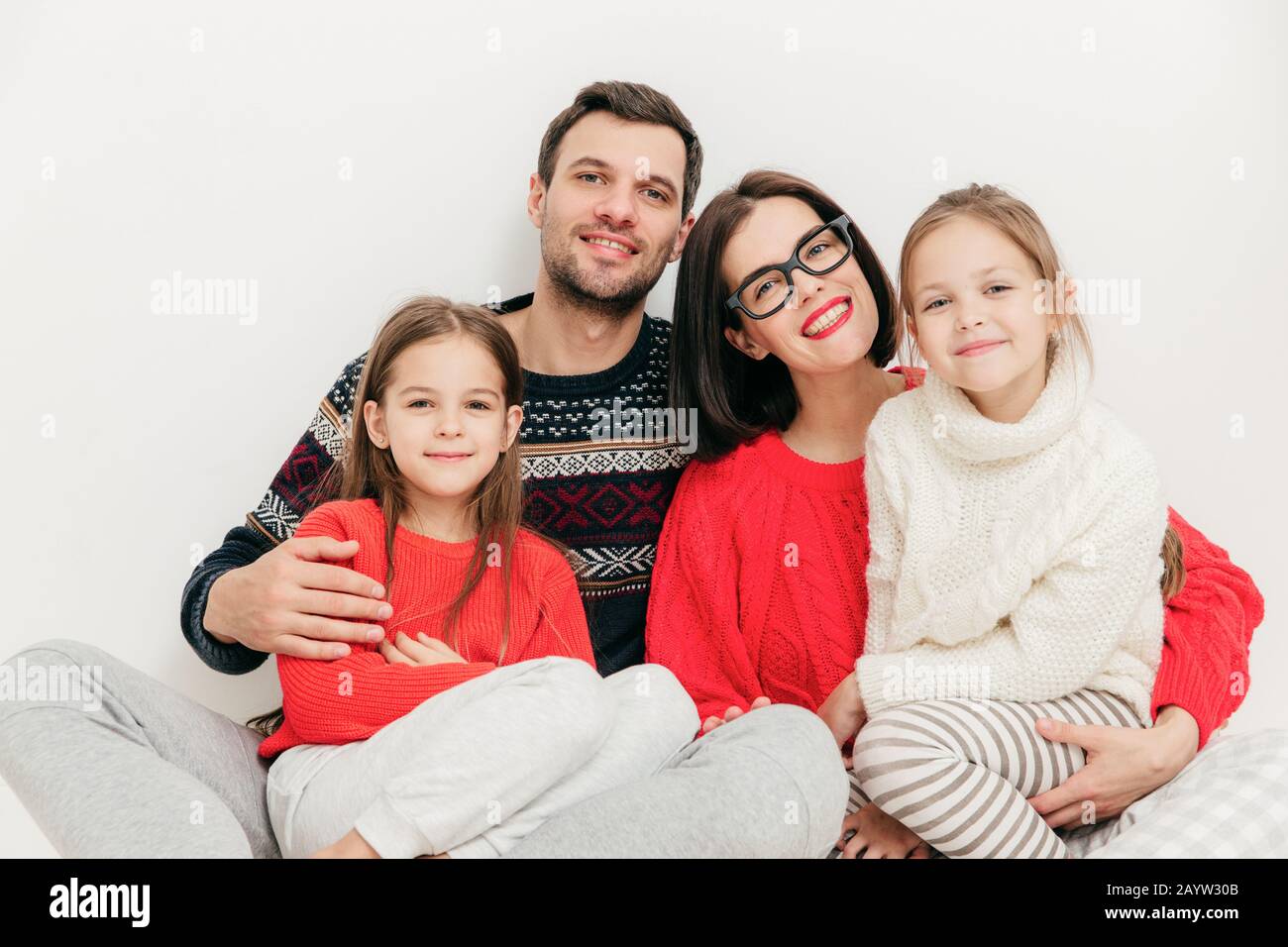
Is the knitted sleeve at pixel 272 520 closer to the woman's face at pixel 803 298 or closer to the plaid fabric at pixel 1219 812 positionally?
the woman's face at pixel 803 298

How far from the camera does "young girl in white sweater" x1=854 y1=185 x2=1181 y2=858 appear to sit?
1417mm

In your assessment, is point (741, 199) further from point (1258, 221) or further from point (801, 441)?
point (1258, 221)

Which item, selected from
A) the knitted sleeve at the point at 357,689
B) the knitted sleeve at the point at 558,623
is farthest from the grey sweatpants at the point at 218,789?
the knitted sleeve at the point at 558,623

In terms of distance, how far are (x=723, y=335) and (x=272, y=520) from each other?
2.62 ft

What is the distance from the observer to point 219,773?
1460mm

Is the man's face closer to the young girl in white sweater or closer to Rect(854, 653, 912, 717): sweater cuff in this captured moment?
the young girl in white sweater

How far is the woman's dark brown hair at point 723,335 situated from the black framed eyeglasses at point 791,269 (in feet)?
0.11

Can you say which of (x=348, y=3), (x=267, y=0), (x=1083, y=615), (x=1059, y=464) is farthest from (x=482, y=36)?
(x=1083, y=615)

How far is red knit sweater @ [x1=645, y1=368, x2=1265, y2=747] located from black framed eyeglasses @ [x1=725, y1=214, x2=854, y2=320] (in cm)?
24

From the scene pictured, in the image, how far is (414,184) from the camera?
6.82 ft

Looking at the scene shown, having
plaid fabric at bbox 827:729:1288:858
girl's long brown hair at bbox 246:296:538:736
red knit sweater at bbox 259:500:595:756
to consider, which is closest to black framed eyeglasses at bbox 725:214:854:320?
girl's long brown hair at bbox 246:296:538:736

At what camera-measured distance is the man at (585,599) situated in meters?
1.21

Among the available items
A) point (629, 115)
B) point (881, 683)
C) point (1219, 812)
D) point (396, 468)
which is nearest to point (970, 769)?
point (881, 683)

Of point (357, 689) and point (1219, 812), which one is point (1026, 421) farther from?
point (357, 689)
